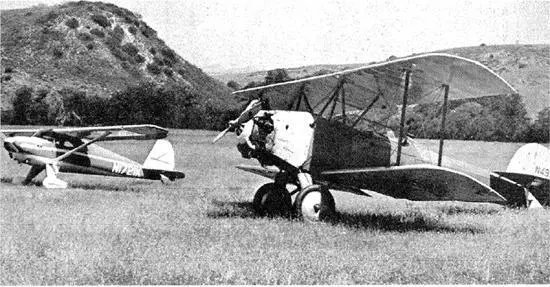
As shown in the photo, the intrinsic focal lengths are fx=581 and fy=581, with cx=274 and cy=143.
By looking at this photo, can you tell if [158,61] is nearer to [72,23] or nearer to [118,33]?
[118,33]

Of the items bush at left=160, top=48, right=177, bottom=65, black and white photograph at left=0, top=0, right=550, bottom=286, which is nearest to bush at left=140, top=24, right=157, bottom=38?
bush at left=160, top=48, right=177, bottom=65

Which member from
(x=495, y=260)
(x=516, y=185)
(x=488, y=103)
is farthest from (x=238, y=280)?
(x=488, y=103)

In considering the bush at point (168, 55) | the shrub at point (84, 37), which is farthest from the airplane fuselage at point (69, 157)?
the bush at point (168, 55)

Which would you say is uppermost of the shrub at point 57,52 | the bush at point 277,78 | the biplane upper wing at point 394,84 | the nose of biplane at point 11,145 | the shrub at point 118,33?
the shrub at point 118,33

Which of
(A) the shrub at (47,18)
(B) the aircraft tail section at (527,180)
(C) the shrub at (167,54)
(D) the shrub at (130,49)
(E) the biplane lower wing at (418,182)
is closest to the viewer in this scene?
(E) the biplane lower wing at (418,182)

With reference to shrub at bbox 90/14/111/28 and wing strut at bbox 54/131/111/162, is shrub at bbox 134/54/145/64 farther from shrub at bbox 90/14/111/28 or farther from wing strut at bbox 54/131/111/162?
wing strut at bbox 54/131/111/162

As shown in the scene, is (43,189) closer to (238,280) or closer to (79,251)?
A: (79,251)

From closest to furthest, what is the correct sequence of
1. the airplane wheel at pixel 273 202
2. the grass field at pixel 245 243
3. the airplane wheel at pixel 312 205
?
the grass field at pixel 245 243 < the airplane wheel at pixel 312 205 < the airplane wheel at pixel 273 202

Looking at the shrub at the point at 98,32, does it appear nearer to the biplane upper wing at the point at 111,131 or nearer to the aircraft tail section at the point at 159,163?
the biplane upper wing at the point at 111,131
